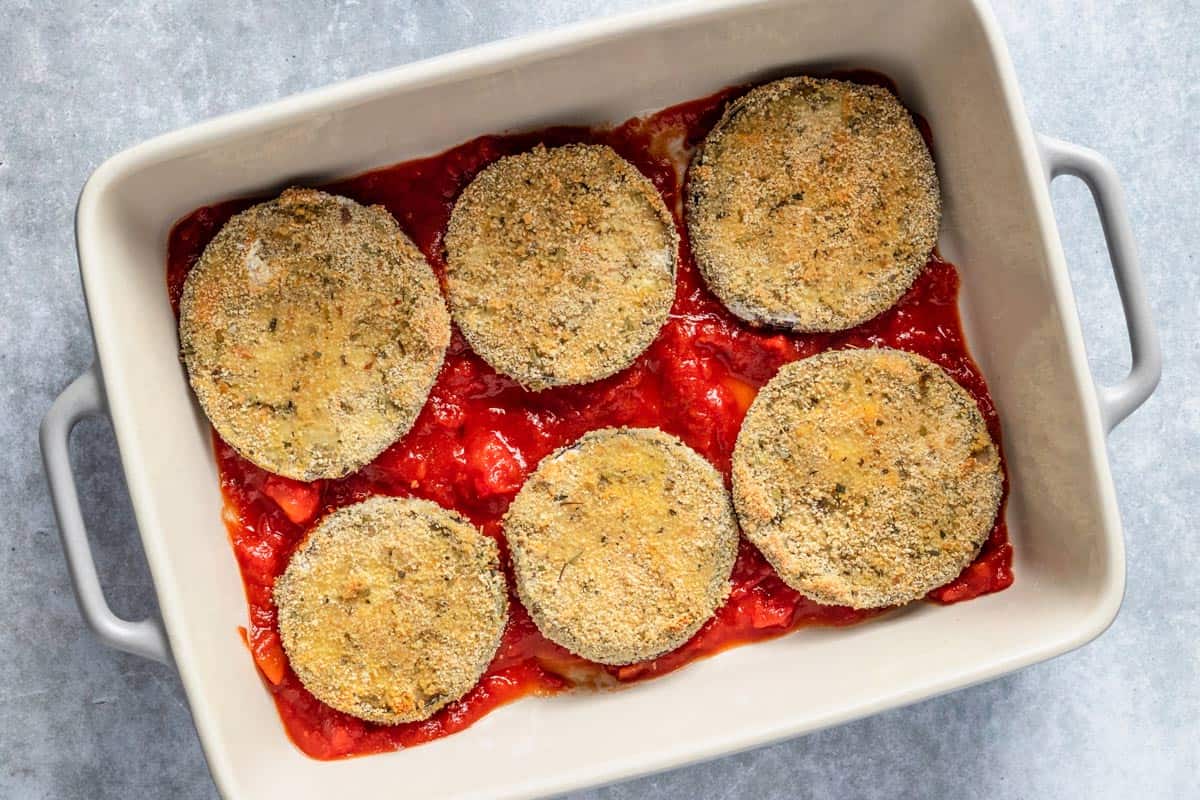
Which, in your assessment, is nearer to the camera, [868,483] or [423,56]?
[868,483]

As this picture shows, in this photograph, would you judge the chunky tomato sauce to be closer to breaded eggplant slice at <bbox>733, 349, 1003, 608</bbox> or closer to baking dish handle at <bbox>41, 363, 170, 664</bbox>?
breaded eggplant slice at <bbox>733, 349, 1003, 608</bbox>

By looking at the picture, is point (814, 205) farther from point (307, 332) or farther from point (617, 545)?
point (307, 332)

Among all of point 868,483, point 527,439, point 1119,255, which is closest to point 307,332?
point 527,439

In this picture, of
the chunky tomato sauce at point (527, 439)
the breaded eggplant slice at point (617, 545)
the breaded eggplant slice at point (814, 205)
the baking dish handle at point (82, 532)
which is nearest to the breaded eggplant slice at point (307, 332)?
the chunky tomato sauce at point (527, 439)

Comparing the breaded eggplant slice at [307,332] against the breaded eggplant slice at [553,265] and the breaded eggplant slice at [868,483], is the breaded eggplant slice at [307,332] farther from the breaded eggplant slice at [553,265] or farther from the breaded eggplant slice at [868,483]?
the breaded eggplant slice at [868,483]

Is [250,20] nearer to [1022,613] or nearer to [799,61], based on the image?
[799,61]

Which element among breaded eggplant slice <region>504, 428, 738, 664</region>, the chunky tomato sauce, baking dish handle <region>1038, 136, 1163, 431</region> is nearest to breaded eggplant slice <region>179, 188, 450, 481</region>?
the chunky tomato sauce
